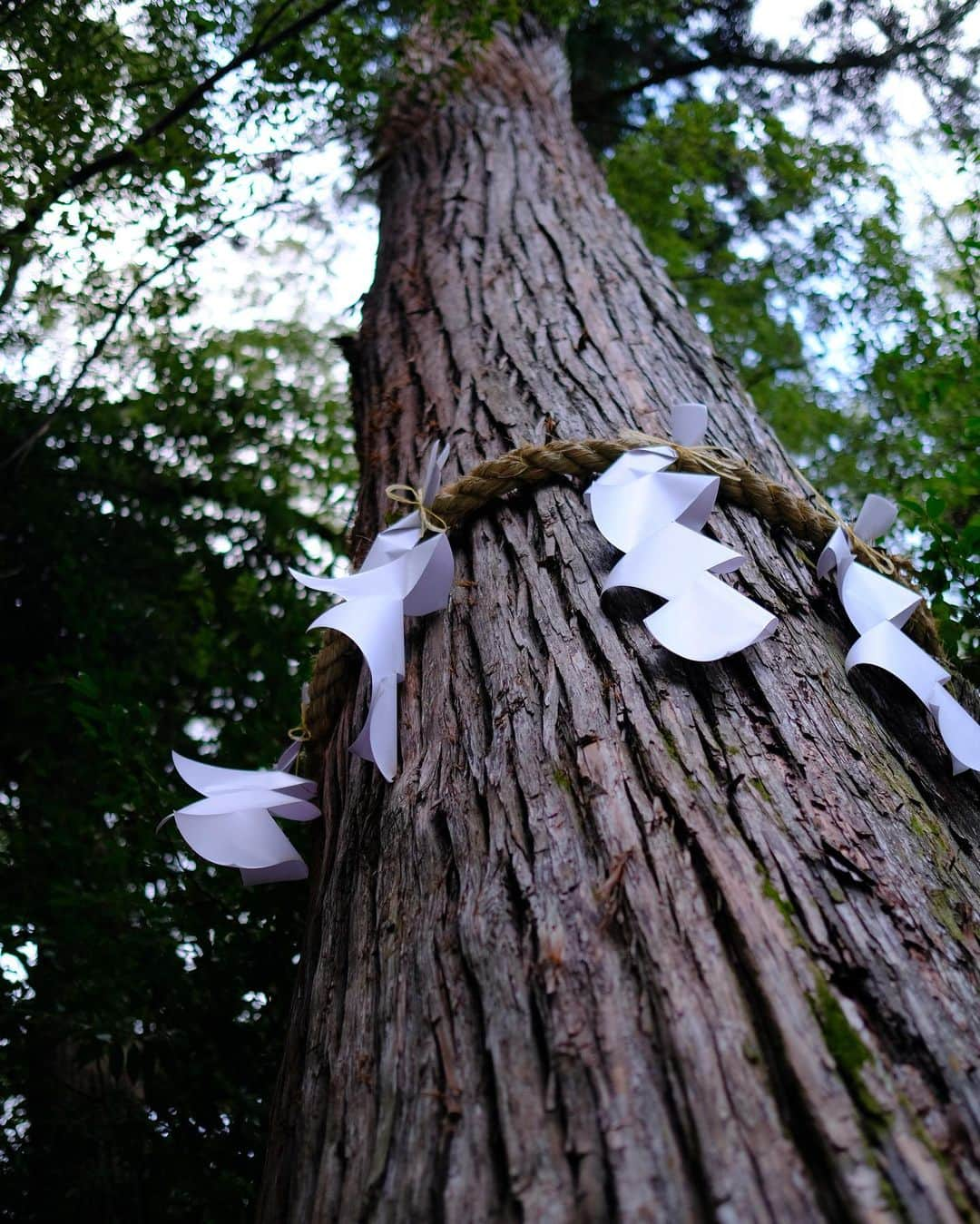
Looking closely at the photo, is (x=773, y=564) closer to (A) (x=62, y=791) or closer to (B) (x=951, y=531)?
(B) (x=951, y=531)

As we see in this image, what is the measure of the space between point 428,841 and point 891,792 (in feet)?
1.81

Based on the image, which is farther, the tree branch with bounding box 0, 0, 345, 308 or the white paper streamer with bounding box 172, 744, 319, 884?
the tree branch with bounding box 0, 0, 345, 308

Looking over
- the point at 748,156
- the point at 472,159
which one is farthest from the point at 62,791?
the point at 748,156

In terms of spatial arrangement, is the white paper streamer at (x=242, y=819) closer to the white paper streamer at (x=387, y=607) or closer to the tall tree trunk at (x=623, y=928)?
the tall tree trunk at (x=623, y=928)

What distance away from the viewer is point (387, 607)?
52.9 inches

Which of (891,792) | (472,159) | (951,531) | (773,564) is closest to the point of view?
(891,792)

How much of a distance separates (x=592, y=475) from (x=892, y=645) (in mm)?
536

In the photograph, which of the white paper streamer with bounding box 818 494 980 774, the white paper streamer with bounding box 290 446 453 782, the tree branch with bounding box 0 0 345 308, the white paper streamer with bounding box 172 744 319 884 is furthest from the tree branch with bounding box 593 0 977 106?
the white paper streamer with bounding box 172 744 319 884

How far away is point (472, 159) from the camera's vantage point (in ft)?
9.39

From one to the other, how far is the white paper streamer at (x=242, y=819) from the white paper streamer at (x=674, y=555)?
61 centimetres

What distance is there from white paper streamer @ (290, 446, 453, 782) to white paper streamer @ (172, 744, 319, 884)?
0.61 ft

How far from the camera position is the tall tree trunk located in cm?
74

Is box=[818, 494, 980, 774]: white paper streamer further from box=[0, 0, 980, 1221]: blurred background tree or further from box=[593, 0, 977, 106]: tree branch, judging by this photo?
box=[593, 0, 977, 106]: tree branch

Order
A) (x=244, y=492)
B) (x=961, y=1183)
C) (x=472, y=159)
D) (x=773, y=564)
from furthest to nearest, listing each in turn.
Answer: (x=244, y=492), (x=472, y=159), (x=773, y=564), (x=961, y=1183)
